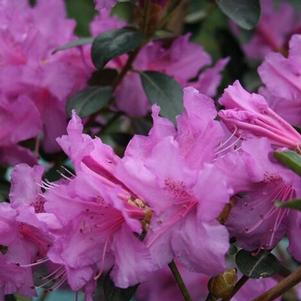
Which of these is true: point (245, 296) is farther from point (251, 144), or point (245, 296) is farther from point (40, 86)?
point (40, 86)

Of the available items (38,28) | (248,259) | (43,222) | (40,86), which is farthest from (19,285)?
(38,28)

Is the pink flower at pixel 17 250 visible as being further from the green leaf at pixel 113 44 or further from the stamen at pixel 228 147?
the green leaf at pixel 113 44

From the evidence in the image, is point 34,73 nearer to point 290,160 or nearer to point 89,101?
point 89,101

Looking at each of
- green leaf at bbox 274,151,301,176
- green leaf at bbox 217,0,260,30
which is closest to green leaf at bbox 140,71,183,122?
green leaf at bbox 217,0,260,30

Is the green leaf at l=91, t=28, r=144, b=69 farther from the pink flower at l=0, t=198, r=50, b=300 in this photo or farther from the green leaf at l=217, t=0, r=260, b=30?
the pink flower at l=0, t=198, r=50, b=300

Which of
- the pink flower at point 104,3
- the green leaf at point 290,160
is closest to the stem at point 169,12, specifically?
the pink flower at point 104,3

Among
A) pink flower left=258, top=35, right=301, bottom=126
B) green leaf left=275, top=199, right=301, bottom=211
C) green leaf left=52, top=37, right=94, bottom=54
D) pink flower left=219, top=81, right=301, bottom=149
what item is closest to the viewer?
green leaf left=275, top=199, right=301, bottom=211
